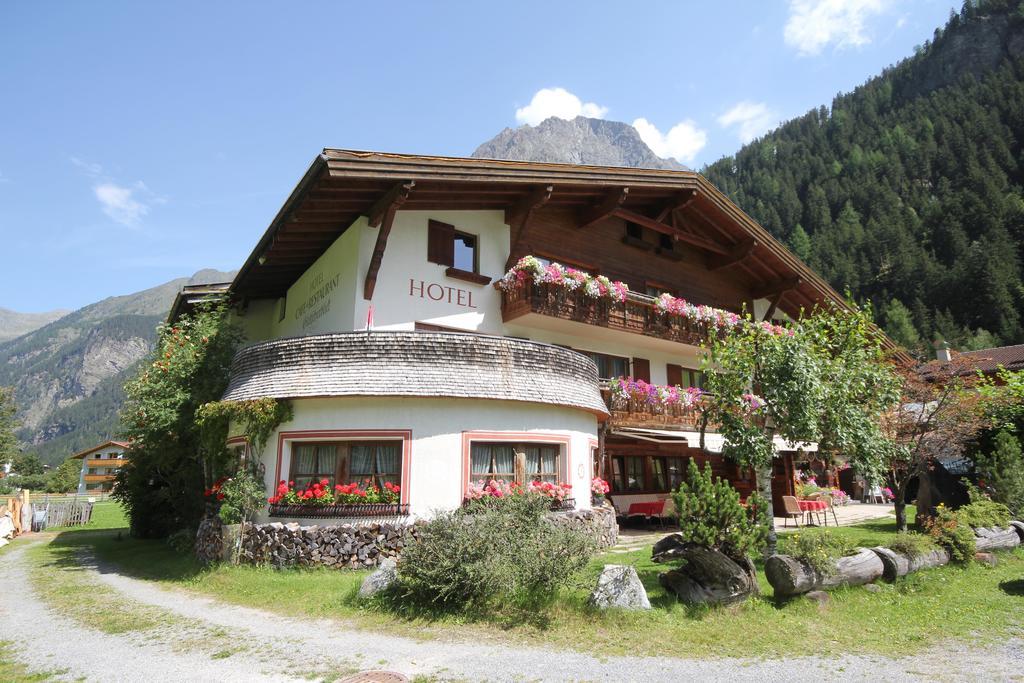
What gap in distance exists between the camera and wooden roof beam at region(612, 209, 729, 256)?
872 inches

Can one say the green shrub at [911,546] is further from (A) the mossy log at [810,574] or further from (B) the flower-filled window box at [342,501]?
(B) the flower-filled window box at [342,501]

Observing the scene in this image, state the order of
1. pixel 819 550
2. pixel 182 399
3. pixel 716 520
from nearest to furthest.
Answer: pixel 716 520
pixel 819 550
pixel 182 399

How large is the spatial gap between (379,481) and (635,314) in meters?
10.8

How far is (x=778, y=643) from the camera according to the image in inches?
312

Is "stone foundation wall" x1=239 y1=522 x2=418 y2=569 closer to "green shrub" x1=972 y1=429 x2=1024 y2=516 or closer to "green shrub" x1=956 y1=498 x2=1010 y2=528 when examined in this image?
"green shrub" x1=956 y1=498 x2=1010 y2=528

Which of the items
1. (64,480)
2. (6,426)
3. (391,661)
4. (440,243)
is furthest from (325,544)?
(64,480)

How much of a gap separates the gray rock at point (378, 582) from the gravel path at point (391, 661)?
0.87m

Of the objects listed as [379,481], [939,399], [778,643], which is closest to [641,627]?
[778,643]

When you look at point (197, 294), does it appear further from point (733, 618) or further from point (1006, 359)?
point (1006, 359)

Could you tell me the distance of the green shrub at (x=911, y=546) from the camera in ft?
36.8

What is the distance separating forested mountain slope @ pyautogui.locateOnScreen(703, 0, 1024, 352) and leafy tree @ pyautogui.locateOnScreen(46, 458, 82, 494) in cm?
8619

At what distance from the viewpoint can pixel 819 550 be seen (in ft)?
32.8

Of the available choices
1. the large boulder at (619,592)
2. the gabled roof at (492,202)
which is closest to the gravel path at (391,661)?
the large boulder at (619,592)

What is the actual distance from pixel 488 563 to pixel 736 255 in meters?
19.6
